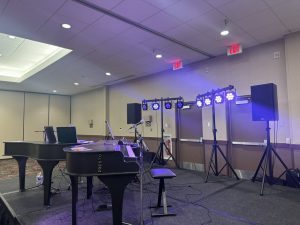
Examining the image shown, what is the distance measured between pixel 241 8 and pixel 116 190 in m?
3.09

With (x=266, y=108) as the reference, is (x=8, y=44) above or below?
above

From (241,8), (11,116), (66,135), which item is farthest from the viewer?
(11,116)

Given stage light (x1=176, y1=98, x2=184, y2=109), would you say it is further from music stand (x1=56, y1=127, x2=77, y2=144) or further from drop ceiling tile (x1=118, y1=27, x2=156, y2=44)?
music stand (x1=56, y1=127, x2=77, y2=144)

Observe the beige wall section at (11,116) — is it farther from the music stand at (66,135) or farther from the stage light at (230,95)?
the stage light at (230,95)

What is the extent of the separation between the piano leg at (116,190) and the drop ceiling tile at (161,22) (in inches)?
98.5

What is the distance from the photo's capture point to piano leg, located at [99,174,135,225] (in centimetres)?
226

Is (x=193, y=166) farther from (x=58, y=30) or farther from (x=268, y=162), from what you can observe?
(x=58, y=30)

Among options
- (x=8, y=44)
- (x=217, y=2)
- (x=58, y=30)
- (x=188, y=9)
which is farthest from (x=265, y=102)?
(x=8, y=44)

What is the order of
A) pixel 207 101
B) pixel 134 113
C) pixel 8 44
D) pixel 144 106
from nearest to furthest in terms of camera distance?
pixel 207 101 → pixel 8 44 → pixel 134 113 → pixel 144 106

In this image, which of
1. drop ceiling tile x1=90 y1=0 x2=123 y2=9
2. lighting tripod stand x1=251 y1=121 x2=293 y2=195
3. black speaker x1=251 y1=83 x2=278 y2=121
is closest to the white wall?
lighting tripod stand x1=251 y1=121 x2=293 y2=195

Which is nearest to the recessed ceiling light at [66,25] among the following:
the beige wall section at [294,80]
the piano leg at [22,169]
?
the piano leg at [22,169]

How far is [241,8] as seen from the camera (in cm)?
313

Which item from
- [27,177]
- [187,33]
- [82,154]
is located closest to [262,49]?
[187,33]

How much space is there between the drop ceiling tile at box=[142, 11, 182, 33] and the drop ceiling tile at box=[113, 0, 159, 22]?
118 millimetres
